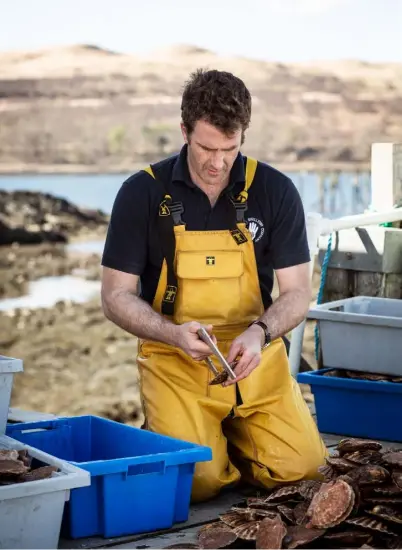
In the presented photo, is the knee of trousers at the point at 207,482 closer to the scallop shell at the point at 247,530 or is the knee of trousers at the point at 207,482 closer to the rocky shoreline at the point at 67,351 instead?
the scallop shell at the point at 247,530

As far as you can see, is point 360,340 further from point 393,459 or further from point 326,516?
point 326,516

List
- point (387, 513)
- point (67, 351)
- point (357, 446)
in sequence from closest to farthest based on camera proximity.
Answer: point (387, 513), point (357, 446), point (67, 351)

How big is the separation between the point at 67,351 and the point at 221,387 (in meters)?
18.2

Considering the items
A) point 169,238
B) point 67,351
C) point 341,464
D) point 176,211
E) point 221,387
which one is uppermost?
point 176,211

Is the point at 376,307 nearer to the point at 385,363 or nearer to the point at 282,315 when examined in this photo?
the point at 385,363

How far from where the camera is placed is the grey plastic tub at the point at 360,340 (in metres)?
4.90

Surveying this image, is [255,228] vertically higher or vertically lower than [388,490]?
higher

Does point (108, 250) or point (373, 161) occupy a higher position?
point (373, 161)

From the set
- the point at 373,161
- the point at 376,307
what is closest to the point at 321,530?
the point at 376,307

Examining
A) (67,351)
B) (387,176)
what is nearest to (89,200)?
(67,351)

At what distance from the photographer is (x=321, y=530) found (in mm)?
3438

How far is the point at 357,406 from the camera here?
16.3 feet

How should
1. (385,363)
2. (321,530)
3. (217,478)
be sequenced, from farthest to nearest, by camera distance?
(385,363) → (217,478) → (321,530)

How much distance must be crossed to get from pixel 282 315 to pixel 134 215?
2.30ft
